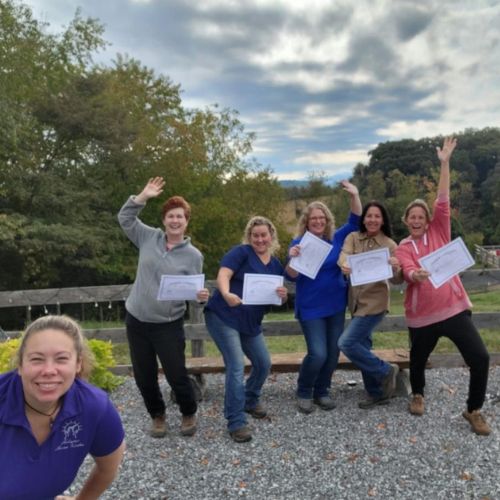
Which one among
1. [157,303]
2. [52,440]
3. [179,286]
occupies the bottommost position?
[52,440]

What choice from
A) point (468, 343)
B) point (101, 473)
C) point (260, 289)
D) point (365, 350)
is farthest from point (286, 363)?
point (101, 473)

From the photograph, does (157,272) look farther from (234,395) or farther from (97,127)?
(97,127)

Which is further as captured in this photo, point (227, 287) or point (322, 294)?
point (322, 294)

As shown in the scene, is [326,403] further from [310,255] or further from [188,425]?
[310,255]

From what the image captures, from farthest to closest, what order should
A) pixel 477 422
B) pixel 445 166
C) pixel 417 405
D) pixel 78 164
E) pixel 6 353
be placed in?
1. pixel 78 164
2. pixel 6 353
3. pixel 417 405
4. pixel 445 166
5. pixel 477 422

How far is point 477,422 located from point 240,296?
7.59ft

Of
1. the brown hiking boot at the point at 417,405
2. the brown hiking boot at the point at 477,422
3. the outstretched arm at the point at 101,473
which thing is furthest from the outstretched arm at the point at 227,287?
the brown hiking boot at the point at 477,422

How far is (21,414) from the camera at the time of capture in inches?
66.1

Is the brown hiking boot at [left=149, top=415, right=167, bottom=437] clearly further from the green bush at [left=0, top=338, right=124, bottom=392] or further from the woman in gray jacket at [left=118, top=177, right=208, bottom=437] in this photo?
Result: the green bush at [left=0, top=338, right=124, bottom=392]

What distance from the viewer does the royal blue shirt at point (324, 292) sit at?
4.30m

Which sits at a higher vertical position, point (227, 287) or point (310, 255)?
point (310, 255)

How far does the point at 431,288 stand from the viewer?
3.99 m

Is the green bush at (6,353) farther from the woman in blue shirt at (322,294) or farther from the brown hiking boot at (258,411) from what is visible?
the woman in blue shirt at (322,294)

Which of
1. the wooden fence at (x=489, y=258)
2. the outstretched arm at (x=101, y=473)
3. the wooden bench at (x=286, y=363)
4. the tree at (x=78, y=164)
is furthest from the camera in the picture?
the tree at (x=78, y=164)
